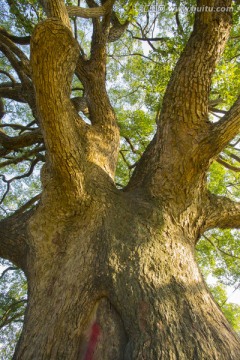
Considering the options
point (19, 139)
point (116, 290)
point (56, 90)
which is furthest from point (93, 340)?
point (19, 139)

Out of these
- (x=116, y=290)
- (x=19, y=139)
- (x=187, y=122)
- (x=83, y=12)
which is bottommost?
(x=116, y=290)

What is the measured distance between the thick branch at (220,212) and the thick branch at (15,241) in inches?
85.4

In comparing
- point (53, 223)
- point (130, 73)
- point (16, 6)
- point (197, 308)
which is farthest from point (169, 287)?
point (130, 73)

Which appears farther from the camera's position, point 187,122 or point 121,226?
point 187,122

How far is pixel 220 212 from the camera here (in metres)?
3.49

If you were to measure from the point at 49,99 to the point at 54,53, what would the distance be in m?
0.36

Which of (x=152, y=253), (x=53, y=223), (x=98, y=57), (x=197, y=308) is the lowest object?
(x=197, y=308)

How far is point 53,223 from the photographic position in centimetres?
297

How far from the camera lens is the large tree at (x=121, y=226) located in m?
2.12

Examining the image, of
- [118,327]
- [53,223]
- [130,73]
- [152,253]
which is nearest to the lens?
[118,327]

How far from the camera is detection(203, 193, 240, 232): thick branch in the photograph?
3438 millimetres

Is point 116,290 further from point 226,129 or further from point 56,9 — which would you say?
point 56,9

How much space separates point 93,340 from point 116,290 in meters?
0.40

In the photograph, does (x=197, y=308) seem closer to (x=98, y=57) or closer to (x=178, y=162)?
(x=178, y=162)
